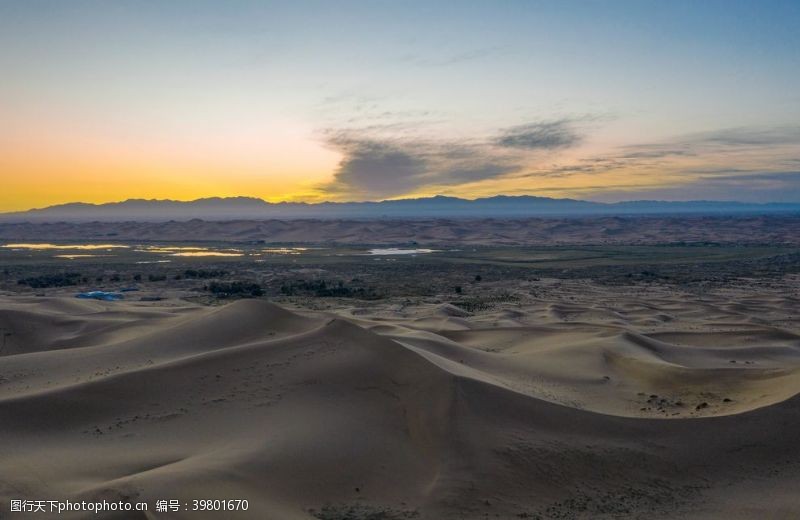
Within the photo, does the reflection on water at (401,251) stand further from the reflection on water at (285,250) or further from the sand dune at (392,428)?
the sand dune at (392,428)

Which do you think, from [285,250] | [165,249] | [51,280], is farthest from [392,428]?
[165,249]

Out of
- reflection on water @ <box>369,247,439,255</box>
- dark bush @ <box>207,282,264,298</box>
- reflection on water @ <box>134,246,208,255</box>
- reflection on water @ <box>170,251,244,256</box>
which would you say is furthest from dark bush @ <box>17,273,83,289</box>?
reflection on water @ <box>369,247,439,255</box>

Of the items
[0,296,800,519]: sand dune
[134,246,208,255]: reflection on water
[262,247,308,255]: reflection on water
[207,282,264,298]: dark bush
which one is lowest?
[0,296,800,519]: sand dune

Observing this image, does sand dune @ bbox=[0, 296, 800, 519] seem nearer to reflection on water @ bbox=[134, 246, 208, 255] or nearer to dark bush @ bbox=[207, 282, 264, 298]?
dark bush @ bbox=[207, 282, 264, 298]

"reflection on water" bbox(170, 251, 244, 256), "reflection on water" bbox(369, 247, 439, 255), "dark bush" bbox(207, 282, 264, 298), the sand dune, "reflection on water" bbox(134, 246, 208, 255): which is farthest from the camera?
"reflection on water" bbox(134, 246, 208, 255)

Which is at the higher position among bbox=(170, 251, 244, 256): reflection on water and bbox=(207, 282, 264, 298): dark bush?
bbox=(170, 251, 244, 256): reflection on water

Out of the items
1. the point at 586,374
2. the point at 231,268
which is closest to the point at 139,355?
the point at 586,374

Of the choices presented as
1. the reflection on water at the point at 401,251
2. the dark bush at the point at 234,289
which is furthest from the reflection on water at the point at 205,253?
the dark bush at the point at 234,289

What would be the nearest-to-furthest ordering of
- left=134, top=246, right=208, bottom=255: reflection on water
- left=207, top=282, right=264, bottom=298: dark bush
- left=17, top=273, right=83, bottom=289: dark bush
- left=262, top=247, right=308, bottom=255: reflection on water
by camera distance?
left=207, top=282, right=264, bottom=298: dark bush
left=17, top=273, right=83, bottom=289: dark bush
left=262, top=247, right=308, bottom=255: reflection on water
left=134, top=246, right=208, bottom=255: reflection on water

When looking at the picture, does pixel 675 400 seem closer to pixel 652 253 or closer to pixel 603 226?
pixel 652 253
